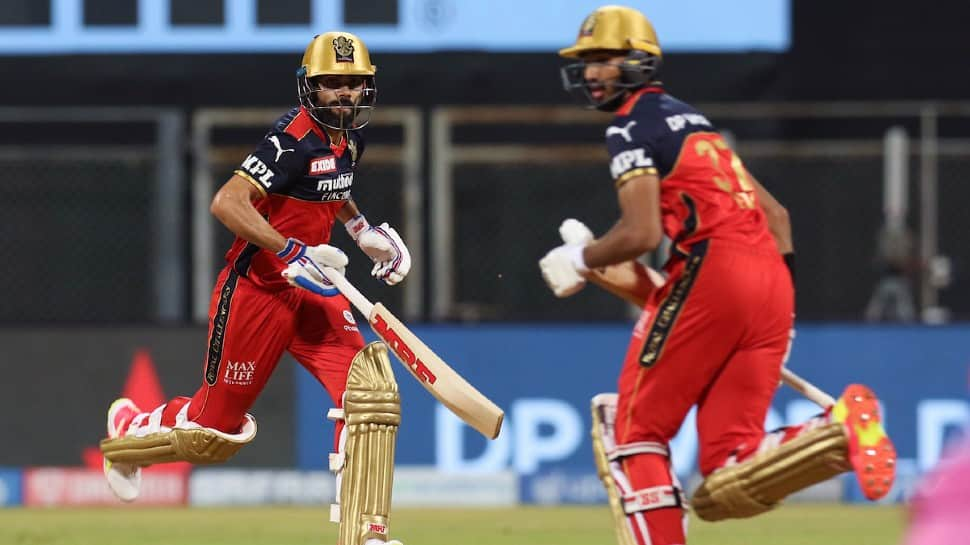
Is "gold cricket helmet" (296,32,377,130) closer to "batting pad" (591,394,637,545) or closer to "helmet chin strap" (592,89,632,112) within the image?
"helmet chin strap" (592,89,632,112)

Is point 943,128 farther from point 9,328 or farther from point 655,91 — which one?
point 655,91

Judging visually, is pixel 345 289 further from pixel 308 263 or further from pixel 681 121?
pixel 681 121

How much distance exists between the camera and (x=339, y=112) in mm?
6680

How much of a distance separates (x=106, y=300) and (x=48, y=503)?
1595mm

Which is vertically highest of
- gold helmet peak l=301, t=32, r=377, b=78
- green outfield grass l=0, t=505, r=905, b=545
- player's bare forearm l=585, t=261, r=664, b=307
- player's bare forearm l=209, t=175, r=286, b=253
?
gold helmet peak l=301, t=32, r=377, b=78

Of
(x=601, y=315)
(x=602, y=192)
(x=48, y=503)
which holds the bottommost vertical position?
(x=48, y=503)

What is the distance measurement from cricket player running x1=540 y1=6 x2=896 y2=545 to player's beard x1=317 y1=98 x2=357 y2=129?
1467 millimetres

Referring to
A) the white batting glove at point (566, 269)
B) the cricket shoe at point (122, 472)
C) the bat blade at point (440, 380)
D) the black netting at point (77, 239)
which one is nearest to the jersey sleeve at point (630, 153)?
the white batting glove at point (566, 269)

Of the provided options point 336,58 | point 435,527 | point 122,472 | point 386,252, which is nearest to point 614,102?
point 336,58

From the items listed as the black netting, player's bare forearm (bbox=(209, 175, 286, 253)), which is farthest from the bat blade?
the black netting

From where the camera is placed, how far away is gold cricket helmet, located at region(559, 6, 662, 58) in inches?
220

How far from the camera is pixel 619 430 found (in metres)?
5.49

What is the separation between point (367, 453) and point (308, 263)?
0.70 meters

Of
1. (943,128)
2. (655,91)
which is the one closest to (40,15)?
(943,128)
